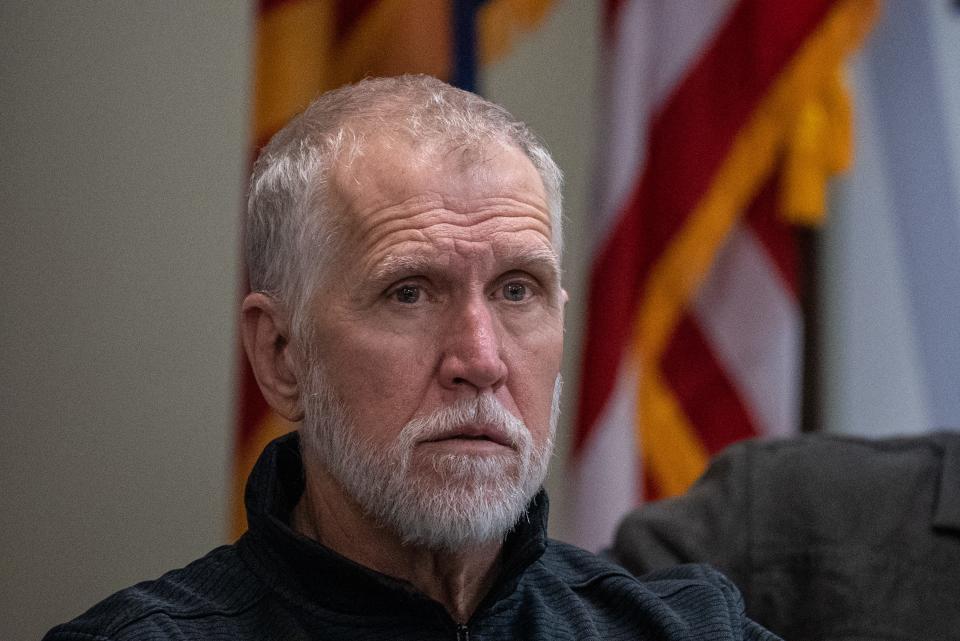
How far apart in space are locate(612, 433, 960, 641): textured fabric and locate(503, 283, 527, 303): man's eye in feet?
2.04

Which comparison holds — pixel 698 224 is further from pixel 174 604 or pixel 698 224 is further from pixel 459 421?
pixel 174 604

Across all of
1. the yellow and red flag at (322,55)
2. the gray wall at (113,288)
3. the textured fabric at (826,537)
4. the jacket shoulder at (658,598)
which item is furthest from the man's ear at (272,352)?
the gray wall at (113,288)

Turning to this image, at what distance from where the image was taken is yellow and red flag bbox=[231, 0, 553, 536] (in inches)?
96.7

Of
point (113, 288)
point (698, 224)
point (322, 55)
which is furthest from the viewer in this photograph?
point (698, 224)

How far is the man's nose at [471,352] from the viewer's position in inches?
58.7

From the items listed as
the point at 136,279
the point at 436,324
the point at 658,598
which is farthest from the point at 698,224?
the point at 436,324

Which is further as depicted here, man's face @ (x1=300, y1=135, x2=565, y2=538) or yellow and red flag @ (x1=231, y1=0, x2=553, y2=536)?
yellow and red flag @ (x1=231, y1=0, x2=553, y2=536)

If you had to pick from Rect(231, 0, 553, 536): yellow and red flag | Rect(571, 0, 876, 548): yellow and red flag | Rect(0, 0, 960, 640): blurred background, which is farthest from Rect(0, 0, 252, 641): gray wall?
Rect(571, 0, 876, 548): yellow and red flag

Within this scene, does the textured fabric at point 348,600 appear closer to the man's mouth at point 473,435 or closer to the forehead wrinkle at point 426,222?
the man's mouth at point 473,435

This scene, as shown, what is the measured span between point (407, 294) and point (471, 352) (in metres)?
0.11

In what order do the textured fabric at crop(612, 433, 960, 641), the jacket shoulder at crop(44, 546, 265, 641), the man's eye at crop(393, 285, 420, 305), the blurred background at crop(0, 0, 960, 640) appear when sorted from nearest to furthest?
the jacket shoulder at crop(44, 546, 265, 641) → the man's eye at crop(393, 285, 420, 305) → the textured fabric at crop(612, 433, 960, 641) → the blurred background at crop(0, 0, 960, 640)

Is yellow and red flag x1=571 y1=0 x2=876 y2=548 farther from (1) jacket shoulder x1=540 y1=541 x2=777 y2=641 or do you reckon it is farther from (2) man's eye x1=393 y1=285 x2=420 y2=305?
(2) man's eye x1=393 y1=285 x2=420 y2=305

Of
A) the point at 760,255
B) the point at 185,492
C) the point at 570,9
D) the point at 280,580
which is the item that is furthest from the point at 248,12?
the point at 280,580

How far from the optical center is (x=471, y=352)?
149 centimetres
